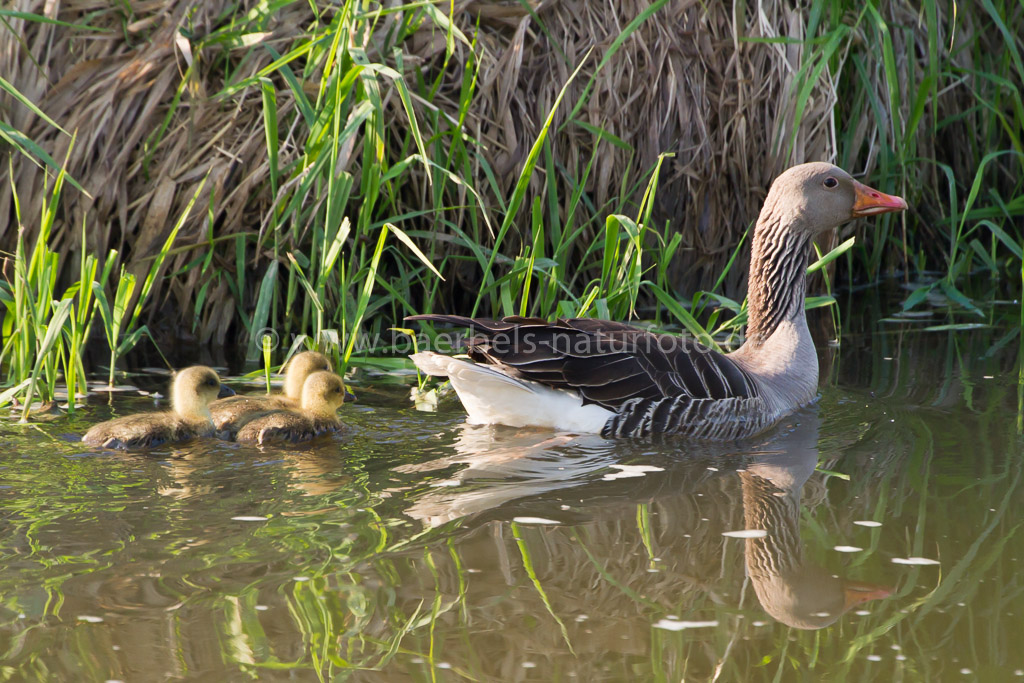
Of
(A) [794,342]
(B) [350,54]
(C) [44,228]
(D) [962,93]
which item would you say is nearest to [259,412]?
(C) [44,228]

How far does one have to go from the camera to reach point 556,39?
273 inches

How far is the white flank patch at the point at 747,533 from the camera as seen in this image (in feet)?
12.4

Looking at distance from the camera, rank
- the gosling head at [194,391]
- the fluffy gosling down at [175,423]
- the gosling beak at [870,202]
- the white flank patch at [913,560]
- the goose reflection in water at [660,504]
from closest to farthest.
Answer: the goose reflection in water at [660,504] < the white flank patch at [913,560] < the fluffy gosling down at [175,423] < the gosling head at [194,391] < the gosling beak at [870,202]

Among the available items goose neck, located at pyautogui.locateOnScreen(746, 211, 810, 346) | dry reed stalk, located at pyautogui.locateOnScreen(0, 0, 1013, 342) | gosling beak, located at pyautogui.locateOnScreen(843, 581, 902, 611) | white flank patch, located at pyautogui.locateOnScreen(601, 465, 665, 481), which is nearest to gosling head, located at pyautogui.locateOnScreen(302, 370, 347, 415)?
white flank patch, located at pyautogui.locateOnScreen(601, 465, 665, 481)

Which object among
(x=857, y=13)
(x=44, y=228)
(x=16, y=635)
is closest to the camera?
(x=16, y=635)

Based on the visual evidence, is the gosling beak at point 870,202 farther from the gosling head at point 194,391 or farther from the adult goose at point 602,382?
the gosling head at point 194,391

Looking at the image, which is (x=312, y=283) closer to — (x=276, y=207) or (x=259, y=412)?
(x=276, y=207)

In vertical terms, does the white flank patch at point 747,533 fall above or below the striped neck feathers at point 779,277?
below

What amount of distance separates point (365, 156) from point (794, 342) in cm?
246

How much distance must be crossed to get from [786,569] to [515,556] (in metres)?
0.88

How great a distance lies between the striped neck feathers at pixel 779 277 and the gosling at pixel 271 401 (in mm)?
2287

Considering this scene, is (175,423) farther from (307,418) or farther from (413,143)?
(413,143)

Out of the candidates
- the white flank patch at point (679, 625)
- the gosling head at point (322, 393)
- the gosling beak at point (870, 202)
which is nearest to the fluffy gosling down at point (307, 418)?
the gosling head at point (322, 393)

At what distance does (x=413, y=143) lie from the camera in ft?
21.6
